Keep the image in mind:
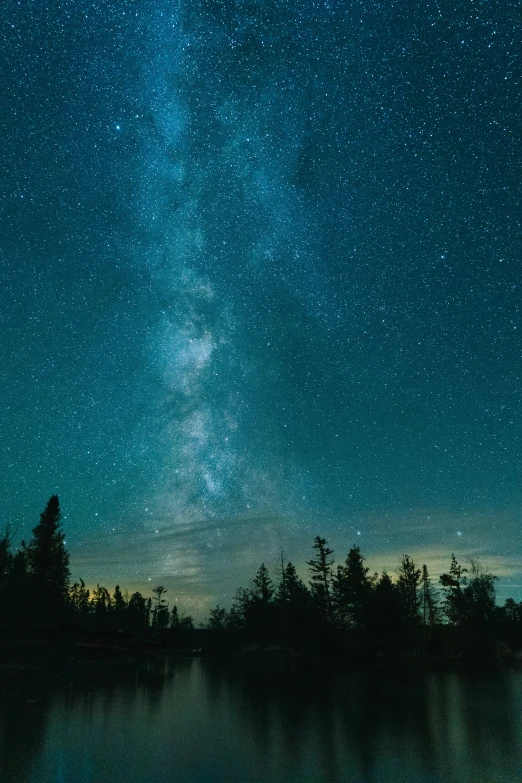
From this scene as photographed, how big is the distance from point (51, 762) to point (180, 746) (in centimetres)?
Answer: 416

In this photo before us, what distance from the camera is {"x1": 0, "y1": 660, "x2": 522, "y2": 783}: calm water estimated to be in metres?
11.9

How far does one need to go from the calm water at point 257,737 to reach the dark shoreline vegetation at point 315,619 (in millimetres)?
31434

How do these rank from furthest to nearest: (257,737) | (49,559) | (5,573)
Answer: (49,559), (5,573), (257,737)

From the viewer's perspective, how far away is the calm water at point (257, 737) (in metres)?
11.9

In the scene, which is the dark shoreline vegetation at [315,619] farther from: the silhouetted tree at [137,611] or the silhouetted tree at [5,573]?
the silhouetted tree at [137,611]

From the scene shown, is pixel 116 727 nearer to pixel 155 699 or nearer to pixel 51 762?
pixel 51 762

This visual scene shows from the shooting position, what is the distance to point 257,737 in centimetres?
1634

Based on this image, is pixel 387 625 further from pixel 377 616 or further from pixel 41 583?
pixel 41 583

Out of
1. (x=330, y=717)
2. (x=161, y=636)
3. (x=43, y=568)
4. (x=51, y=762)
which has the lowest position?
(x=161, y=636)

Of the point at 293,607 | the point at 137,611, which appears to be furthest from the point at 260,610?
the point at 137,611

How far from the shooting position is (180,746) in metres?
15.1

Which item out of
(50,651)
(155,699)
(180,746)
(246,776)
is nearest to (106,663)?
(50,651)

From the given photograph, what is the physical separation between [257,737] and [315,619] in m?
60.6

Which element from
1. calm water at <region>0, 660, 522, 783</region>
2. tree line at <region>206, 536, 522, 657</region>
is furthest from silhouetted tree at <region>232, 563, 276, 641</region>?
calm water at <region>0, 660, 522, 783</region>
